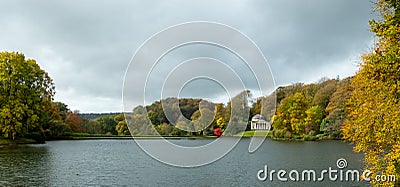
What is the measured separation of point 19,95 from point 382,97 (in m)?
40.7

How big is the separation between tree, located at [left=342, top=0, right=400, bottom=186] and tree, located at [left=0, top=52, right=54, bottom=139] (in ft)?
123

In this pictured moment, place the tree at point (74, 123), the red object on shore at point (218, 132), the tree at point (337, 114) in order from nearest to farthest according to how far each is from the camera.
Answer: the tree at point (337, 114), the red object on shore at point (218, 132), the tree at point (74, 123)

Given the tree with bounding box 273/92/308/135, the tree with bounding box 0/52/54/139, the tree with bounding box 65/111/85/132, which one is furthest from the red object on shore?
the tree with bounding box 65/111/85/132

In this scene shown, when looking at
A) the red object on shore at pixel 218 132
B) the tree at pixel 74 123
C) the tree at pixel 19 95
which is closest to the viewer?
the tree at pixel 19 95

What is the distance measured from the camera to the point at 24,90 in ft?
141

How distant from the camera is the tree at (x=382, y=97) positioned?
9750 millimetres

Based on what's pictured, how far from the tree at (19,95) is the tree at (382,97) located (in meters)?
37.4

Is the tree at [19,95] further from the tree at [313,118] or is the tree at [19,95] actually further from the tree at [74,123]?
the tree at [313,118]

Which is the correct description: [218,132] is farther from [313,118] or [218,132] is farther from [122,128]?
[122,128]

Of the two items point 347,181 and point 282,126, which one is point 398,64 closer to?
point 347,181

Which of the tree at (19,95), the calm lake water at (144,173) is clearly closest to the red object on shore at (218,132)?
the tree at (19,95)

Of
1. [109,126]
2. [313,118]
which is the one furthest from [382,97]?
[109,126]

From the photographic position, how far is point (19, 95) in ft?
138

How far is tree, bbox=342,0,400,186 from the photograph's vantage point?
32.0 feet
